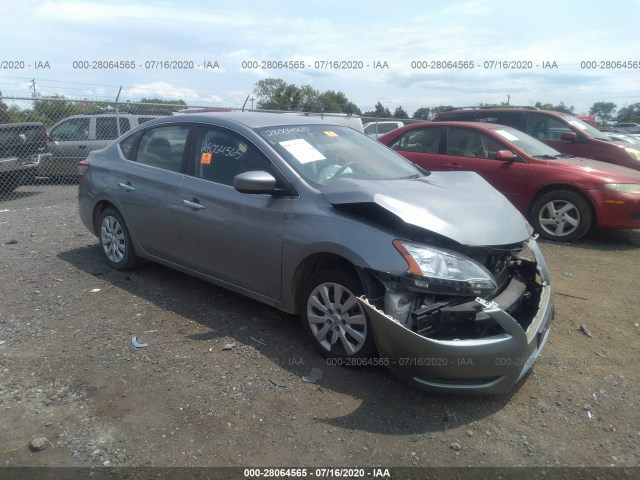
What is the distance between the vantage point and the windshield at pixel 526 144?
7428mm

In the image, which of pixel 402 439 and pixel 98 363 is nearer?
pixel 402 439

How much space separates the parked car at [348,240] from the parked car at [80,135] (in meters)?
7.81

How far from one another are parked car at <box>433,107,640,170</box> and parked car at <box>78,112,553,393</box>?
5742mm

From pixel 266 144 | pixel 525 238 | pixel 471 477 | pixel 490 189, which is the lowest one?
pixel 471 477

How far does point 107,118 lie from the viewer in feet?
40.1

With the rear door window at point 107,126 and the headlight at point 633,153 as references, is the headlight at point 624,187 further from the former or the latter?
the rear door window at point 107,126

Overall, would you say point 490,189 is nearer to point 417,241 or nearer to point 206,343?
point 417,241

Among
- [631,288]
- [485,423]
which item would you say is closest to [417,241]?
[485,423]

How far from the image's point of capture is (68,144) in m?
12.0

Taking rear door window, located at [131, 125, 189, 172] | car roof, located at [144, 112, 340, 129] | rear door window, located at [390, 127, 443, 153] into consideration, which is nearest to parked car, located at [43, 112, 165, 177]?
rear door window, located at [390, 127, 443, 153]

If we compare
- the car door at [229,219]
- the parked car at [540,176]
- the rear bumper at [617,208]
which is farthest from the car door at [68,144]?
the rear bumper at [617,208]

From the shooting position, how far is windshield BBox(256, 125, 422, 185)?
3.92 metres

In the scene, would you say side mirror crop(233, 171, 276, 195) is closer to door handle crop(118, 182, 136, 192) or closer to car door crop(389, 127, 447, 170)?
door handle crop(118, 182, 136, 192)

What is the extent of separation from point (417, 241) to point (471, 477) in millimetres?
1335
